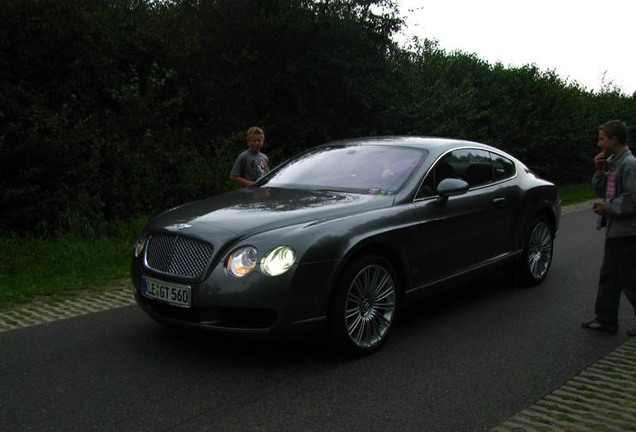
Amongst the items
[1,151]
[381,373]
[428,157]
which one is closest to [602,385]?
[381,373]

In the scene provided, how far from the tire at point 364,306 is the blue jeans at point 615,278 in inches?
74.9

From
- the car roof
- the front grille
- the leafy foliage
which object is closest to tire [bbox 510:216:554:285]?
the car roof

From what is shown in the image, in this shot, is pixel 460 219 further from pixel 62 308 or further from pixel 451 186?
pixel 62 308

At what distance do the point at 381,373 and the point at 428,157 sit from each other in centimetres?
217

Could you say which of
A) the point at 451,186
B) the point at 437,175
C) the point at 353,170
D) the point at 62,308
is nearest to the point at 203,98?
the point at 62,308

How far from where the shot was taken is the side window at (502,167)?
662 cm

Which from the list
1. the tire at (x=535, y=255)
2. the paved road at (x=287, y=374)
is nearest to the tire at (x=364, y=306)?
the paved road at (x=287, y=374)

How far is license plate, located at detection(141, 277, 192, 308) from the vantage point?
4298mm

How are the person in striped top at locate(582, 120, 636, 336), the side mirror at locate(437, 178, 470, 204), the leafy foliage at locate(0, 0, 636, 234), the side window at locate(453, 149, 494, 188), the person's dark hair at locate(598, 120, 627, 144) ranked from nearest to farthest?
the person in striped top at locate(582, 120, 636, 336) → the person's dark hair at locate(598, 120, 627, 144) → the side mirror at locate(437, 178, 470, 204) → the side window at locate(453, 149, 494, 188) → the leafy foliage at locate(0, 0, 636, 234)

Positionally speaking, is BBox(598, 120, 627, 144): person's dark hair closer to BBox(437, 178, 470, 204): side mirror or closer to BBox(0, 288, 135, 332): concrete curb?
BBox(437, 178, 470, 204): side mirror

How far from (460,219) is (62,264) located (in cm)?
504

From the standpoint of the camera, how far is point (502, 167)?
6750 mm

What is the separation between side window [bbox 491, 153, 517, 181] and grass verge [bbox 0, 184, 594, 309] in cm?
433

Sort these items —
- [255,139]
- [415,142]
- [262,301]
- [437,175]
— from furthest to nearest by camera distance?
[255,139], [415,142], [437,175], [262,301]
